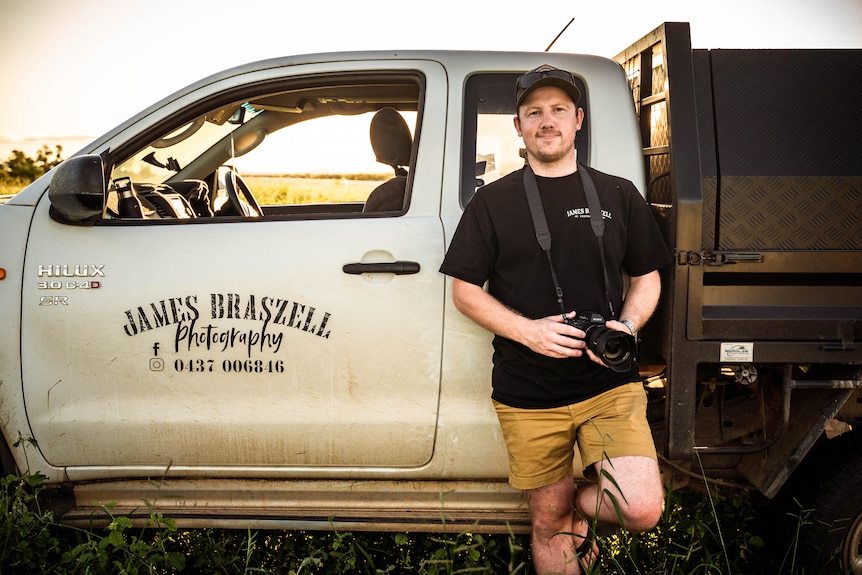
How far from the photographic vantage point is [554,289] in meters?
2.41

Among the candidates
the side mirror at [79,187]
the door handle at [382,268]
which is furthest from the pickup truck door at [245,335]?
the side mirror at [79,187]

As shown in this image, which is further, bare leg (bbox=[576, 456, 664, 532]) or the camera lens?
bare leg (bbox=[576, 456, 664, 532])

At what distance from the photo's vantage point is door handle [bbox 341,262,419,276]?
8.55 feet

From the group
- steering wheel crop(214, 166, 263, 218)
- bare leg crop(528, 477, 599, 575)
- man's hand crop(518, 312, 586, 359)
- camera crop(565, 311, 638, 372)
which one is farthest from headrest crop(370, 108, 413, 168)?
bare leg crop(528, 477, 599, 575)

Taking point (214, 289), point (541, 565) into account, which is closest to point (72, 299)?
point (214, 289)

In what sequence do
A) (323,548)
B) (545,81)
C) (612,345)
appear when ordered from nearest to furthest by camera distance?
(612,345) < (545,81) < (323,548)

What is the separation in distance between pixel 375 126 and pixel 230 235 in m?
0.75

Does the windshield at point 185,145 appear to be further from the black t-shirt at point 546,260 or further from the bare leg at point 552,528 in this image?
the bare leg at point 552,528

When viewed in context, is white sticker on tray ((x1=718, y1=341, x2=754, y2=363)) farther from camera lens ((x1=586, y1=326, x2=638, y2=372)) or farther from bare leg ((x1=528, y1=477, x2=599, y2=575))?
bare leg ((x1=528, y1=477, x2=599, y2=575))

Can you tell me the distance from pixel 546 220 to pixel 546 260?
0.12m

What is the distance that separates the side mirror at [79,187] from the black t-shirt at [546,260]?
1121 millimetres

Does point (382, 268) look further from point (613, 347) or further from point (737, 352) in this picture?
point (737, 352)

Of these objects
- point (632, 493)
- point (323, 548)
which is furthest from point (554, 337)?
point (323, 548)

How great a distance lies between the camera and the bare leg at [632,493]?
91.2 inches
